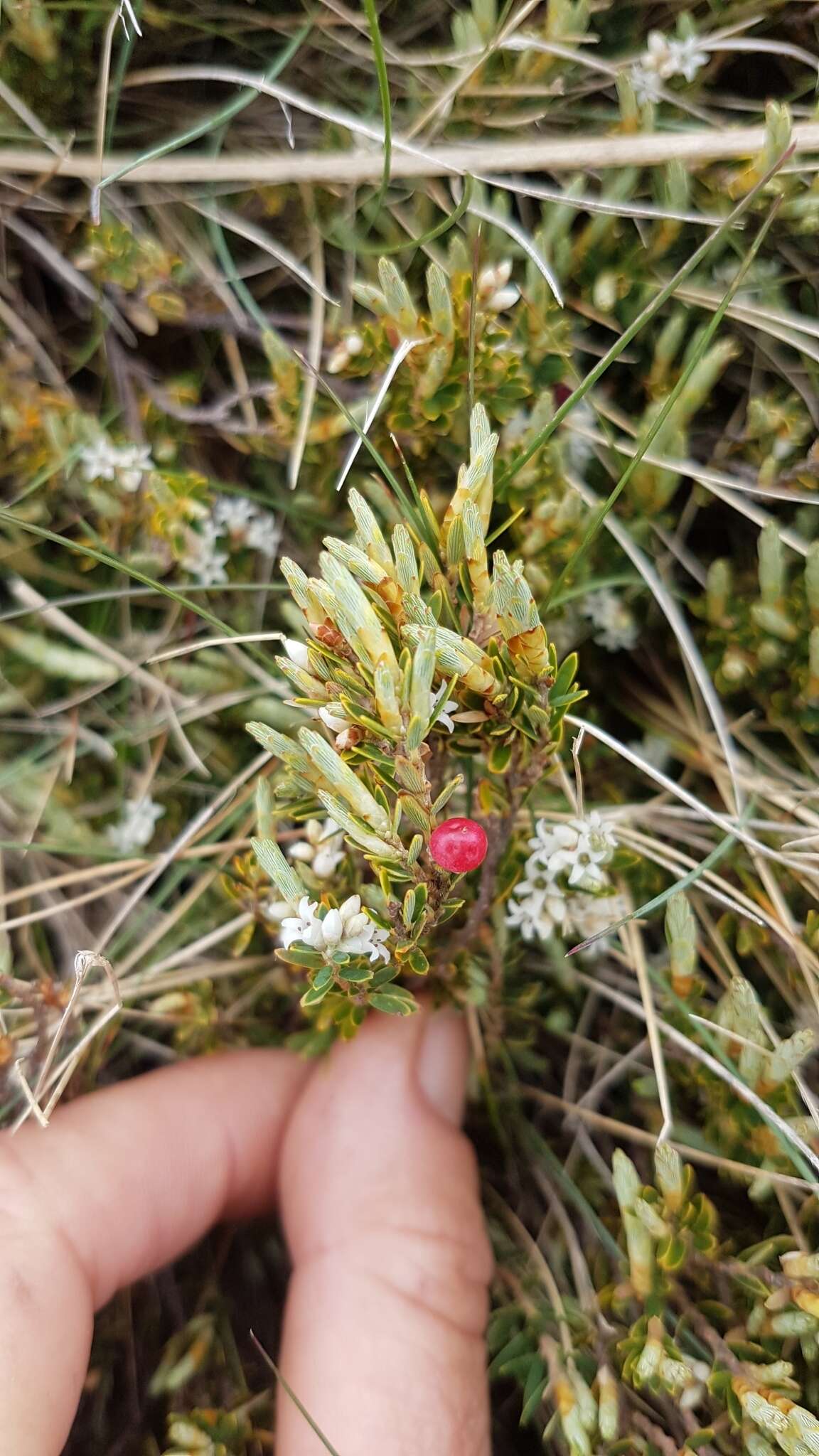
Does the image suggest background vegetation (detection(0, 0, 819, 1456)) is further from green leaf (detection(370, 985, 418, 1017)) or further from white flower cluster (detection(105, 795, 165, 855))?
green leaf (detection(370, 985, 418, 1017))

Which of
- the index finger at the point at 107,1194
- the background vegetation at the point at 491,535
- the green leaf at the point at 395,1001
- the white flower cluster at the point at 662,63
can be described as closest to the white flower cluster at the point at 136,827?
the background vegetation at the point at 491,535

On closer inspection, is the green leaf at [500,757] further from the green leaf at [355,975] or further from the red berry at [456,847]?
the green leaf at [355,975]

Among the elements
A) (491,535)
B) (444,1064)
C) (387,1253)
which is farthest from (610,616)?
(387,1253)

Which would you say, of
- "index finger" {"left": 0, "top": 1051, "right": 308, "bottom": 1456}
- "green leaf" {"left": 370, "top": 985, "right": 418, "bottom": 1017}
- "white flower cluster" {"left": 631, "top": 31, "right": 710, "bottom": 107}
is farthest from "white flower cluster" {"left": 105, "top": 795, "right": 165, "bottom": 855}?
"white flower cluster" {"left": 631, "top": 31, "right": 710, "bottom": 107}

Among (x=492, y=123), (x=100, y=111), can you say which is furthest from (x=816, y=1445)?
(x=100, y=111)

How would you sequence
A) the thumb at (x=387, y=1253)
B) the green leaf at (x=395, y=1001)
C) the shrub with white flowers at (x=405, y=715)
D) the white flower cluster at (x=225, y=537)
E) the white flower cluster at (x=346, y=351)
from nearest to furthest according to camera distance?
the shrub with white flowers at (x=405, y=715), the green leaf at (x=395, y=1001), the thumb at (x=387, y=1253), the white flower cluster at (x=346, y=351), the white flower cluster at (x=225, y=537)

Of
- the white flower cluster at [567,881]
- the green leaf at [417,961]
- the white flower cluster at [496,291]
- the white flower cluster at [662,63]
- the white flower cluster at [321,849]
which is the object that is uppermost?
the white flower cluster at [662,63]
